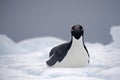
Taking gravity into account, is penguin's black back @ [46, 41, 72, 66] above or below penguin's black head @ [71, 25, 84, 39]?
below

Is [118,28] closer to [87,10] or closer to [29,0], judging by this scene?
[87,10]

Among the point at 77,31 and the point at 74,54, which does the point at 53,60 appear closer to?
the point at 74,54

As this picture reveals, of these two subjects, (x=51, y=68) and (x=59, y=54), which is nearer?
(x=51, y=68)

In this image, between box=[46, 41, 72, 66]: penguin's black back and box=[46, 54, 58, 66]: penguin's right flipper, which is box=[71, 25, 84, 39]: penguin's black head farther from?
box=[46, 54, 58, 66]: penguin's right flipper

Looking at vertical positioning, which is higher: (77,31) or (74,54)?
(77,31)

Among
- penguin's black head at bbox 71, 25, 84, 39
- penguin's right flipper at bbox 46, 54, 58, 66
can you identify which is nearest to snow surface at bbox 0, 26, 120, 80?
penguin's right flipper at bbox 46, 54, 58, 66

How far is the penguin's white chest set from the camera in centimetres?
280

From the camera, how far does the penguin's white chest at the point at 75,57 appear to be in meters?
2.80

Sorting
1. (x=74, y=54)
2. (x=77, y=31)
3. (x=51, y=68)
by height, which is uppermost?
(x=77, y=31)

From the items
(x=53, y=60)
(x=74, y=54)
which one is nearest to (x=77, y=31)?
(x=74, y=54)

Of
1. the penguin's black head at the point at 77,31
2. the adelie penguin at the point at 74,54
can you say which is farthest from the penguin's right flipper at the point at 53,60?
the penguin's black head at the point at 77,31

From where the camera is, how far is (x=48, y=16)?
4.80 meters

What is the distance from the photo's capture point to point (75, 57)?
2799mm

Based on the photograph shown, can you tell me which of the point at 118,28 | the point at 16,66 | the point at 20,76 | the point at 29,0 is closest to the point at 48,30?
the point at 29,0
